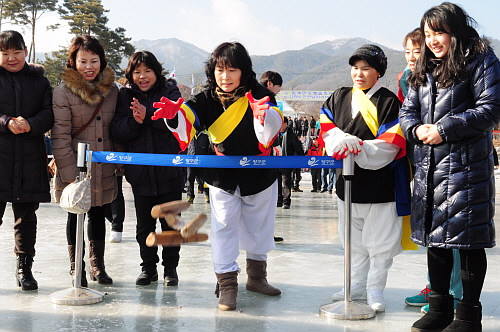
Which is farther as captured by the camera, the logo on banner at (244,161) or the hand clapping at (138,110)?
the hand clapping at (138,110)

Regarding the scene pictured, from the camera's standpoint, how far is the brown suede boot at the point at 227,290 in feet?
12.5

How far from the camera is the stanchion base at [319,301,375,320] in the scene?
363 centimetres

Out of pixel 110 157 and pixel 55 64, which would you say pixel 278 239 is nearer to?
pixel 110 157

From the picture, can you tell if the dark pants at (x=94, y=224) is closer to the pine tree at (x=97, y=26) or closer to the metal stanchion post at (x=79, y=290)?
the metal stanchion post at (x=79, y=290)

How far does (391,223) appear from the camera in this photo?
3.87m

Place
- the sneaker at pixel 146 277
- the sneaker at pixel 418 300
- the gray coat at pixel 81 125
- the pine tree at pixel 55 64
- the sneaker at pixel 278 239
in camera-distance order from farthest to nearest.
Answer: the pine tree at pixel 55 64 < the sneaker at pixel 278 239 < the sneaker at pixel 146 277 < the gray coat at pixel 81 125 < the sneaker at pixel 418 300

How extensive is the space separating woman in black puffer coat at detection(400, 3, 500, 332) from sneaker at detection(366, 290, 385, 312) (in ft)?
1.39

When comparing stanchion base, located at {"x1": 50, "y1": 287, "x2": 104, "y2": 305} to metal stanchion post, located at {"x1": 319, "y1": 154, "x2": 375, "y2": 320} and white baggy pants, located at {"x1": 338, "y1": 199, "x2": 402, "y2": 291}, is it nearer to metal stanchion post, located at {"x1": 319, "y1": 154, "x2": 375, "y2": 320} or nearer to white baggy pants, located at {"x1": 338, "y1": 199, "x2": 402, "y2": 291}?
metal stanchion post, located at {"x1": 319, "y1": 154, "x2": 375, "y2": 320}

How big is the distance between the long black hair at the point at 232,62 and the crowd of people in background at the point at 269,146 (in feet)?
0.03

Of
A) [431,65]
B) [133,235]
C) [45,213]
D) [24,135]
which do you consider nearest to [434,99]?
[431,65]

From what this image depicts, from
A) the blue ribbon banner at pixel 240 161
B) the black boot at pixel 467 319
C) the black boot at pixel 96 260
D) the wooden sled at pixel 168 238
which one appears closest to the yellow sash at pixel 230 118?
the blue ribbon banner at pixel 240 161

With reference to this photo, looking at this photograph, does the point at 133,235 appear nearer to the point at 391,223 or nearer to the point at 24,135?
the point at 24,135

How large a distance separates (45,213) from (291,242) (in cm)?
406

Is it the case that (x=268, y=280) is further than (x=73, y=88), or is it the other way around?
(x=268, y=280)
